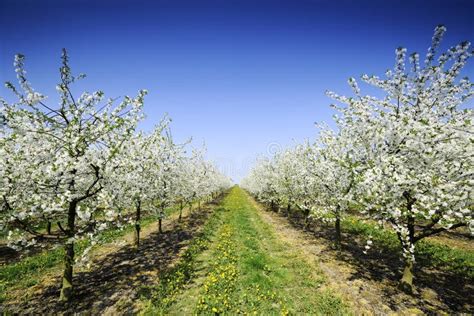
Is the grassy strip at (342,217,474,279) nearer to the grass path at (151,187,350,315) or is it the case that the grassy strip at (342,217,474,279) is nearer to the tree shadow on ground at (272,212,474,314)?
the tree shadow on ground at (272,212,474,314)

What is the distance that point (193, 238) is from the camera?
18.6m

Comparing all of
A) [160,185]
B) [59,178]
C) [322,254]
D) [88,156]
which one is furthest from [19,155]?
[322,254]

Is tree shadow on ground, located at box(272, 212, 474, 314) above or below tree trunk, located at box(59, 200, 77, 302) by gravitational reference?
below

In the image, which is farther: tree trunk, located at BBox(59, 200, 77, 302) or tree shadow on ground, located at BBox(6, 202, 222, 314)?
tree trunk, located at BBox(59, 200, 77, 302)

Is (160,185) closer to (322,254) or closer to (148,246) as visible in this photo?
(148,246)

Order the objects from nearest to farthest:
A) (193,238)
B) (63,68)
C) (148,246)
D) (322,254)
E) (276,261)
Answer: (63,68)
(276,261)
(322,254)
(148,246)
(193,238)

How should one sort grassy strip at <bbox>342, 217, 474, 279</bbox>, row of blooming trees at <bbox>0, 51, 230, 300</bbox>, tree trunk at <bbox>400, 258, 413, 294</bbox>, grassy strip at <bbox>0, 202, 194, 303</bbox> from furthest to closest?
grassy strip at <bbox>342, 217, 474, 279</bbox> → grassy strip at <bbox>0, 202, 194, 303</bbox> → tree trunk at <bbox>400, 258, 413, 294</bbox> → row of blooming trees at <bbox>0, 51, 230, 300</bbox>

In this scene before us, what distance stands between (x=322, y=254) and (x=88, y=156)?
1377 cm

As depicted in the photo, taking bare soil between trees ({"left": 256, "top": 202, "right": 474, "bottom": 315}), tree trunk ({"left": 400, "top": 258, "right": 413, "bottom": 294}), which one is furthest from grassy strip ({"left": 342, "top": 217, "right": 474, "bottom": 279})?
tree trunk ({"left": 400, "top": 258, "right": 413, "bottom": 294})

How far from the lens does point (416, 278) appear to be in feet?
38.1

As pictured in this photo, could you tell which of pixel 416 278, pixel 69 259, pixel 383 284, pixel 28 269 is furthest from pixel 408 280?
pixel 28 269

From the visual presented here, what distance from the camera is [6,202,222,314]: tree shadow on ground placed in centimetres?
878

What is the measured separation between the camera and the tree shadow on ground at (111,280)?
28.8ft

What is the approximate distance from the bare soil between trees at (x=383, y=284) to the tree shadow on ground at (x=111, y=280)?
8.43m
